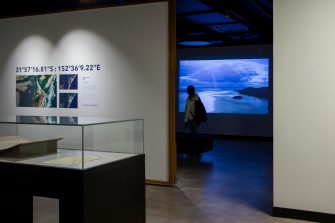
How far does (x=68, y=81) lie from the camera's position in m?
6.92

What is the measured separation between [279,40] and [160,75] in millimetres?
2196

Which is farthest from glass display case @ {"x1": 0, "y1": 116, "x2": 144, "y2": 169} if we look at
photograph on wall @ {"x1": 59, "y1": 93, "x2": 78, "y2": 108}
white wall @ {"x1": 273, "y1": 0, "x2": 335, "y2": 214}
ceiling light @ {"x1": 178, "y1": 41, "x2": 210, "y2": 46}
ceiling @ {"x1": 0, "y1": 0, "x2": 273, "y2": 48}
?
ceiling light @ {"x1": 178, "y1": 41, "x2": 210, "y2": 46}

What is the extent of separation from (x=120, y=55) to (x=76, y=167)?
3.89 m

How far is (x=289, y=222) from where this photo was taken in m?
4.47

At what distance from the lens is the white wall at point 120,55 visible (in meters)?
6.24

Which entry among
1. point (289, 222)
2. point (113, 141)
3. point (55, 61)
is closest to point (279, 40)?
point (289, 222)

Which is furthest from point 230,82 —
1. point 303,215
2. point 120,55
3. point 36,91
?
point 303,215

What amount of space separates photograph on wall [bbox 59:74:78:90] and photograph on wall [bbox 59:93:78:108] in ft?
0.41

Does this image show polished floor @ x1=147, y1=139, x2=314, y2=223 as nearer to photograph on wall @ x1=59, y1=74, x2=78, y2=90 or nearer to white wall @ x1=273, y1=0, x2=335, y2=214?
white wall @ x1=273, y1=0, x2=335, y2=214

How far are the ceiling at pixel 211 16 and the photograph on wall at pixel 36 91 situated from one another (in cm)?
122

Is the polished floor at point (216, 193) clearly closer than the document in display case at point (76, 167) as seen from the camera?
No

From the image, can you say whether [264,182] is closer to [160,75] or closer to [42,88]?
[160,75]

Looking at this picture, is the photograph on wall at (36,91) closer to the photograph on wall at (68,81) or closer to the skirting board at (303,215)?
the photograph on wall at (68,81)

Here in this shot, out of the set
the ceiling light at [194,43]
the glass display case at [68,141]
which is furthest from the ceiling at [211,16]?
the glass display case at [68,141]
